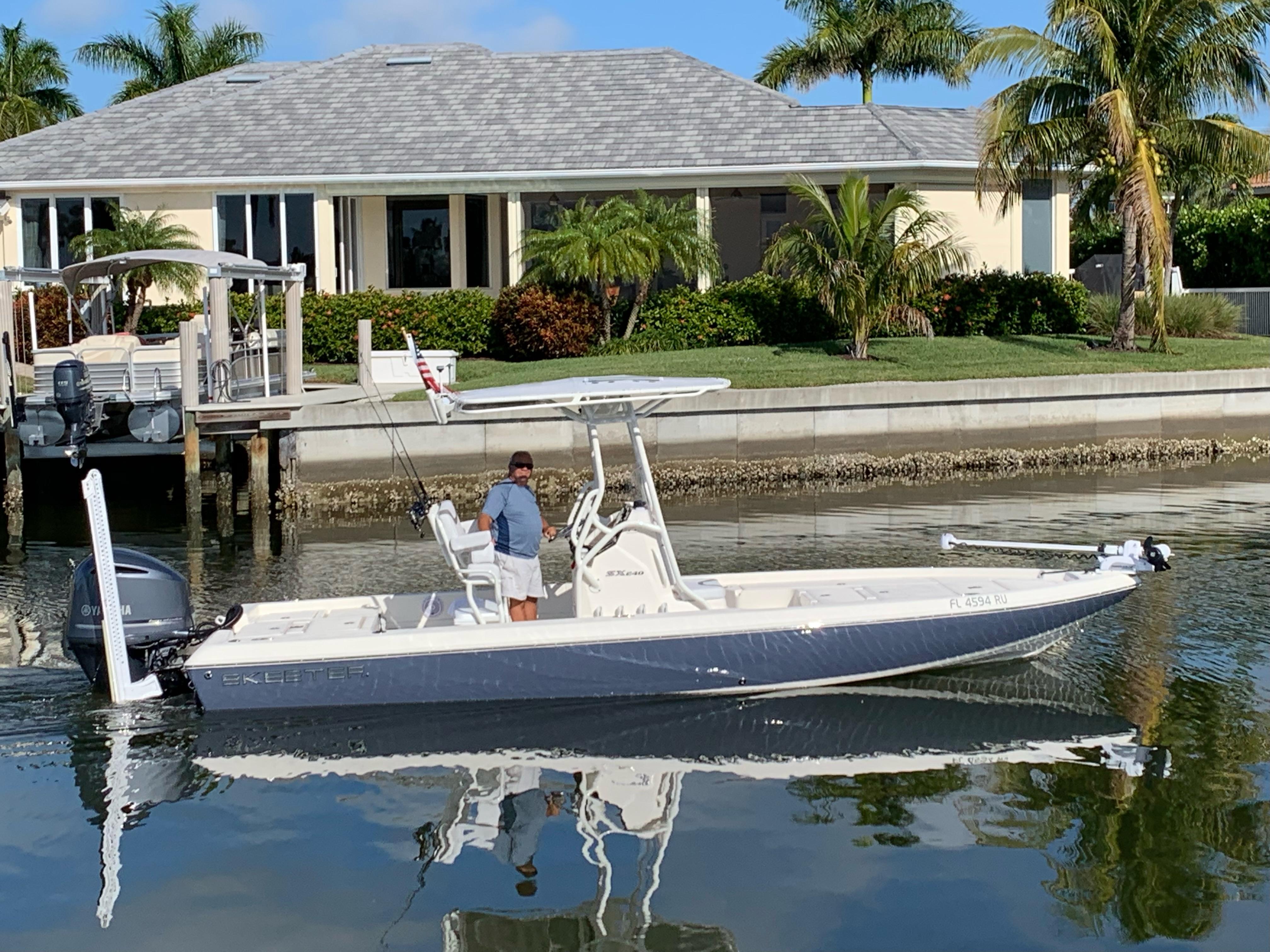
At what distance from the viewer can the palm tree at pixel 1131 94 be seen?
2430 centimetres

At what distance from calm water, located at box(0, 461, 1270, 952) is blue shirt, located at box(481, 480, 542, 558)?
3.80ft

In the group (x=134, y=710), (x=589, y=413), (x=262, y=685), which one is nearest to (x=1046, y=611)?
(x=589, y=413)

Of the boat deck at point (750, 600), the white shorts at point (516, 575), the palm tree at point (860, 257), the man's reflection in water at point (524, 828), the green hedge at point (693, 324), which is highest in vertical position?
the palm tree at point (860, 257)

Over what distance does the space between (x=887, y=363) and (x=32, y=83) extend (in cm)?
3283

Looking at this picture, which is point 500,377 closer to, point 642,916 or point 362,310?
point 362,310

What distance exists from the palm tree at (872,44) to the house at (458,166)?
7.17m

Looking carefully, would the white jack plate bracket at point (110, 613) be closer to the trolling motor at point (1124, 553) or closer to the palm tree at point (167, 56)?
the trolling motor at point (1124, 553)

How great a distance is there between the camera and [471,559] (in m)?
10.9

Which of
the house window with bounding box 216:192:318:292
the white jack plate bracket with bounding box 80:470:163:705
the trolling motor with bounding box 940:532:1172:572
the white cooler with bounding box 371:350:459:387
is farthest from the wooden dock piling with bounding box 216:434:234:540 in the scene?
the trolling motor with bounding box 940:532:1172:572

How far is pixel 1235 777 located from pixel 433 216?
23.8 metres

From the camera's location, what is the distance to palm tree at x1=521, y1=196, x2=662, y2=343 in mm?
25453

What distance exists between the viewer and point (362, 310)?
88.3 feet

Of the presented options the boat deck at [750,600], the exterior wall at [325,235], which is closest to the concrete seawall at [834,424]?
the boat deck at [750,600]

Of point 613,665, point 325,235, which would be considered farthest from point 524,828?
point 325,235
